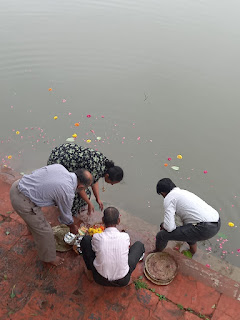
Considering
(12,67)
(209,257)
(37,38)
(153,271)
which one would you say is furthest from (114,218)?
(37,38)

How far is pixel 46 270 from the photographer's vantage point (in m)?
3.32

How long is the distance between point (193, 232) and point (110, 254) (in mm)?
1150

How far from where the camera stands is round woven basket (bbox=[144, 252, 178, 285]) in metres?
3.31

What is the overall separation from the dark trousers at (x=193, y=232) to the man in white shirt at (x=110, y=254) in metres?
0.71

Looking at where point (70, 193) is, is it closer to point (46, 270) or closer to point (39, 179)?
point (39, 179)

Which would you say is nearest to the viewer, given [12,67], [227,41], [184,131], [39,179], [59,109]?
[39,179]

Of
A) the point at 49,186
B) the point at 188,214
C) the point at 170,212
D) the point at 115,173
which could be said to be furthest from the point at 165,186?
the point at 49,186

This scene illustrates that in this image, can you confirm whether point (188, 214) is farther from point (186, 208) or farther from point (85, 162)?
point (85, 162)

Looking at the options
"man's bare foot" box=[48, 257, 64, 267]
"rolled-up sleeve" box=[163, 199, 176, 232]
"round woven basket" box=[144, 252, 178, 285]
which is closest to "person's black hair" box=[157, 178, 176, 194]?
"rolled-up sleeve" box=[163, 199, 176, 232]

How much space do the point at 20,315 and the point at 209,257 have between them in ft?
8.46

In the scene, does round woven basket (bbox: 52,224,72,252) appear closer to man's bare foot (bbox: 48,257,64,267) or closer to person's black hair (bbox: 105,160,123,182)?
man's bare foot (bbox: 48,257,64,267)

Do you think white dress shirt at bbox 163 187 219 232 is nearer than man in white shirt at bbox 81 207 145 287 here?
No

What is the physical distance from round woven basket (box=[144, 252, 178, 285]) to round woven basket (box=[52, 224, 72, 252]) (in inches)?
41.1

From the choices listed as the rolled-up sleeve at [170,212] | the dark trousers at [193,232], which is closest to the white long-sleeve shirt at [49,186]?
the rolled-up sleeve at [170,212]
